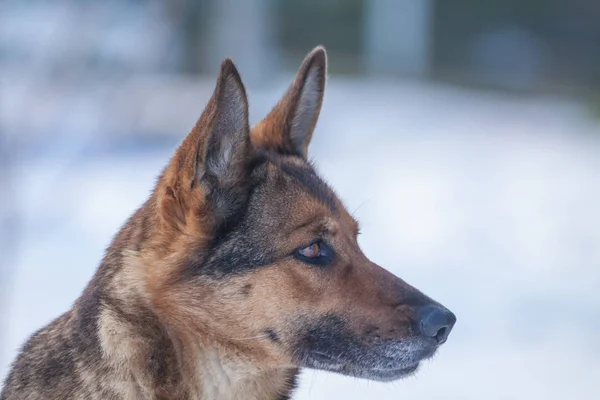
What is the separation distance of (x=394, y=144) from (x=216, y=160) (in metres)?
12.9

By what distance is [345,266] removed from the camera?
3461 millimetres

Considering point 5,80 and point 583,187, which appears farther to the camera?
point 583,187

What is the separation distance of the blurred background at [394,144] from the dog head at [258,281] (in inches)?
46.9

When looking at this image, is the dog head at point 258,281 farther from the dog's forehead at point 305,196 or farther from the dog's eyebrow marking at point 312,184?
the dog's eyebrow marking at point 312,184

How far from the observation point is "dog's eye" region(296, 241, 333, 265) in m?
3.40

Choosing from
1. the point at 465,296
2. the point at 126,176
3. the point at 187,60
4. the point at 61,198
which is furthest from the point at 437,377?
the point at 187,60

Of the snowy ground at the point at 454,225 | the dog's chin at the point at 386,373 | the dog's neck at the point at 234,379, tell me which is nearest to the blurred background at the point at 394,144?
the snowy ground at the point at 454,225

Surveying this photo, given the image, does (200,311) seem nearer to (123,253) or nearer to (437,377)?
(123,253)

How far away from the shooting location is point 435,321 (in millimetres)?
3400

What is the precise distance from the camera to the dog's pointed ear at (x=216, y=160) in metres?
3.18

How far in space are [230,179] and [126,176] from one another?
355 inches

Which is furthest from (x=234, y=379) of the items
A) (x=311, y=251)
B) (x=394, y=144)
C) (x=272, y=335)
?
(x=394, y=144)

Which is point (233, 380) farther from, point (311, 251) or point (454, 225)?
point (454, 225)

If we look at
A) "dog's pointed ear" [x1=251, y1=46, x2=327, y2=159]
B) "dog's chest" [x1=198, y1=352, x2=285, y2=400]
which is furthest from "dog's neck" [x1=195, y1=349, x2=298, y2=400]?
"dog's pointed ear" [x1=251, y1=46, x2=327, y2=159]
